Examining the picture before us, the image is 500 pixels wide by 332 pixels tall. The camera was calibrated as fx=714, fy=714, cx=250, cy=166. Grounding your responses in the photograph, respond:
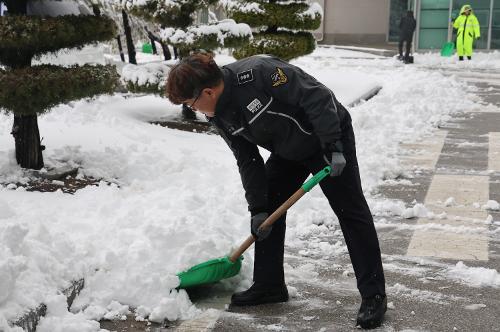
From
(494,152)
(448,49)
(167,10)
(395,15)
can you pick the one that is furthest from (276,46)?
(395,15)

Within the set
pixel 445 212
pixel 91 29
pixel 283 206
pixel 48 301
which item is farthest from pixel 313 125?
pixel 91 29

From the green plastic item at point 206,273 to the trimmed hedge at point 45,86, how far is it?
8.45 feet

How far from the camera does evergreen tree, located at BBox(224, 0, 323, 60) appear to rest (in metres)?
13.1

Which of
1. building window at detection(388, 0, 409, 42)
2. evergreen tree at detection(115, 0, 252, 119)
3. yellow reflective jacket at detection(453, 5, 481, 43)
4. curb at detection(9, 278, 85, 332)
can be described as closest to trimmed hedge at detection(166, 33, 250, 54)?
evergreen tree at detection(115, 0, 252, 119)

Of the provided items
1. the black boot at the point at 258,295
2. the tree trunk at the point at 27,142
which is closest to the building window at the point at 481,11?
the tree trunk at the point at 27,142

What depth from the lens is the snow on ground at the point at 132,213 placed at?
3.85 meters

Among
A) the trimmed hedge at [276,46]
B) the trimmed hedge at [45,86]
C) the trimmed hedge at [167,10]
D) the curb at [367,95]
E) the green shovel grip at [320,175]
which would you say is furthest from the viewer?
the trimmed hedge at [276,46]

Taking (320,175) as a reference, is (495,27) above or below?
above

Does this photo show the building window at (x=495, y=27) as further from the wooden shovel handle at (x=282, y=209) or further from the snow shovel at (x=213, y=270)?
the wooden shovel handle at (x=282, y=209)

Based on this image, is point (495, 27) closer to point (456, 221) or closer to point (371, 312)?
point (456, 221)

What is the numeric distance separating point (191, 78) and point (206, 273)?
1.26 metres

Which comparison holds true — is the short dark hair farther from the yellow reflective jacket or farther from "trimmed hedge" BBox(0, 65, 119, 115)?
the yellow reflective jacket

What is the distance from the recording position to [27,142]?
6.43 m

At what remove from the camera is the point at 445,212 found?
5.97 m
